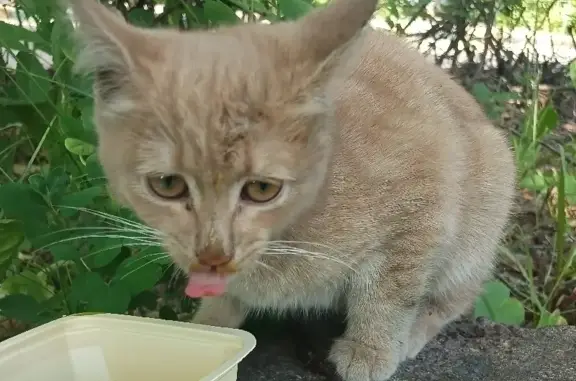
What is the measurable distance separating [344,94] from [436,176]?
25cm

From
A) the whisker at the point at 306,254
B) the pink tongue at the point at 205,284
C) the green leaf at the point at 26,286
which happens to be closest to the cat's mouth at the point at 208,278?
the pink tongue at the point at 205,284

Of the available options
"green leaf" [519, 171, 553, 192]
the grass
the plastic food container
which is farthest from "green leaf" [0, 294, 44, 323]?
"green leaf" [519, 171, 553, 192]

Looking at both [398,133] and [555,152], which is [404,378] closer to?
[398,133]

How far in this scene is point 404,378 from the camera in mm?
1447

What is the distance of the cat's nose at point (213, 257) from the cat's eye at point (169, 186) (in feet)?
0.31

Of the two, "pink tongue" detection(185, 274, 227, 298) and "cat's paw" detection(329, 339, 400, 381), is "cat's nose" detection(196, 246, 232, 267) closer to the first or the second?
"pink tongue" detection(185, 274, 227, 298)

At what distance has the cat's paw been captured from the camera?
142cm

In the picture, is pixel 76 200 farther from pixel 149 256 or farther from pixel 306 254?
pixel 306 254

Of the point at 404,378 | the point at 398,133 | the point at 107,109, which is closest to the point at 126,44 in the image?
the point at 107,109

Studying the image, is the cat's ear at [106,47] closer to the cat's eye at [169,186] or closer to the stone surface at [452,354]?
the cat's eye at [169,186]

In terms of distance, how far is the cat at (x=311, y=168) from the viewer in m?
1.08

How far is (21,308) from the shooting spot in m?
1.45

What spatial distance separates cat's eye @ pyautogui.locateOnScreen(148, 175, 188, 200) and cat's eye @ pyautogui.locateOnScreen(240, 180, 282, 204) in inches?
3.7

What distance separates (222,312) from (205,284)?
38 cm
